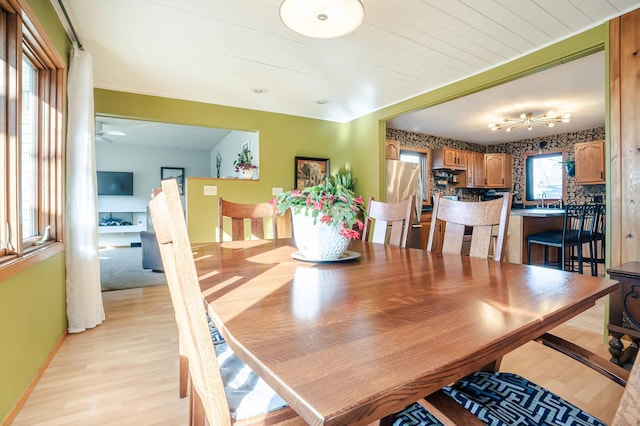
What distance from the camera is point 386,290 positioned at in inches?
35.4

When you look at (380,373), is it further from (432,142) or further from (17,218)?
(432,142)

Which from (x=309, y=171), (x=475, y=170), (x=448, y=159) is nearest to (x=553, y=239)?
(x=448, y=159)

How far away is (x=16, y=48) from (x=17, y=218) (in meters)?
0.81

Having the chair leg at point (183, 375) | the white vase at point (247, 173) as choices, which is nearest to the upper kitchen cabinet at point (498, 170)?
the white vase at point (247, 173)

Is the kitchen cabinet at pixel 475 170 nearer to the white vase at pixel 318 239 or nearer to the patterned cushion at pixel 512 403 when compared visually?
the white vase at pixel 318 239

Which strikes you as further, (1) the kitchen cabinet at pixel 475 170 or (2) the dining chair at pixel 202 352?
(1) the kitchen cabinet at pixel 475 170

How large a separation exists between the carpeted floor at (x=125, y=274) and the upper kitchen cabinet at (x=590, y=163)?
21.5 ft

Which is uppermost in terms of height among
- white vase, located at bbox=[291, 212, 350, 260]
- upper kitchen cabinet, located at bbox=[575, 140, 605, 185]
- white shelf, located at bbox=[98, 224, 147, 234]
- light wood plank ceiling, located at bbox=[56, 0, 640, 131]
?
light wood plank ceiling, located at bbox=[56, 0, 640, 131]

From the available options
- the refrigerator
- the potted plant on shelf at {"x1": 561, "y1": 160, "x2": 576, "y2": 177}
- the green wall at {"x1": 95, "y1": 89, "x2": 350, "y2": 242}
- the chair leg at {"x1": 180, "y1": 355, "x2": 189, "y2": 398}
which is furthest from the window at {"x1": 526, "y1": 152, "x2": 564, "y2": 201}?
the chair leg at {"x1": 180, "y1": 355, "x2": 189, "y2": 398}

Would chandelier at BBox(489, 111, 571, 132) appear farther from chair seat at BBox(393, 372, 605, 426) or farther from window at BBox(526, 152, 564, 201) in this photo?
chair seat at BBox(393, 372, 605, 426)

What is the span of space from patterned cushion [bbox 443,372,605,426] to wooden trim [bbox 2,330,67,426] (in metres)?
1.88

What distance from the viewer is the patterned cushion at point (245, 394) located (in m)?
0.76

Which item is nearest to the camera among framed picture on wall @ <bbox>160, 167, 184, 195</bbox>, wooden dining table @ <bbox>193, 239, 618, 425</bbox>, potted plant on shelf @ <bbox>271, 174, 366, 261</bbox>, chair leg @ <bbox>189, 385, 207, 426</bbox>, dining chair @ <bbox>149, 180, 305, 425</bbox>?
wooden dining table @ <bbox>193, 239, 618, 425</bbox>

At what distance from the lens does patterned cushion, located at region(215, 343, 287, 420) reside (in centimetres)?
76
